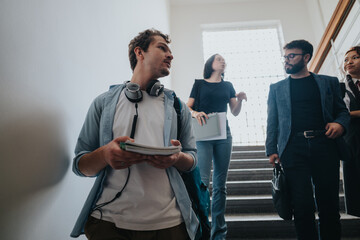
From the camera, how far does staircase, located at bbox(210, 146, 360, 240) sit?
2096mm

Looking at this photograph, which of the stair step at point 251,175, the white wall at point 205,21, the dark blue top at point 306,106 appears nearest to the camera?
the dark blue top at point 306,106

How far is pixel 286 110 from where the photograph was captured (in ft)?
5.43

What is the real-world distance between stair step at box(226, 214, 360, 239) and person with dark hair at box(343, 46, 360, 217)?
0.51m

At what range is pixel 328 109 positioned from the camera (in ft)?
5.32

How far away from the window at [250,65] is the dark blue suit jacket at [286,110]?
427 cm

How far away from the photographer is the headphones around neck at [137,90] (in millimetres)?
1004

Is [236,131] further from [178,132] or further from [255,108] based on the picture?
[178,132]

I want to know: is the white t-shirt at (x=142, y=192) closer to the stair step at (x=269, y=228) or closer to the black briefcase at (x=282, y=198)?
the black briefcase at (x=282, y=198)

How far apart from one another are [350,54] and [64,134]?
2335mm

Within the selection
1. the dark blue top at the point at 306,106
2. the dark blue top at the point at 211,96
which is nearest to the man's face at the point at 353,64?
the dark blue top at the point at 306,106

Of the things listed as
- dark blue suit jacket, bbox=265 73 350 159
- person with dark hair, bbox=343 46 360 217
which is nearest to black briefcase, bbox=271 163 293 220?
dark blue suit jacket, bbox=265 73 350 159

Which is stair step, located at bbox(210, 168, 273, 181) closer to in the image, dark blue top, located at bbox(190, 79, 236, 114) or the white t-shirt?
dark blue top, located at bbox(190, 79, 236, 114)

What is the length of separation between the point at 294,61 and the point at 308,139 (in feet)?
2.05

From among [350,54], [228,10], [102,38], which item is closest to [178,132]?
[102,38]
